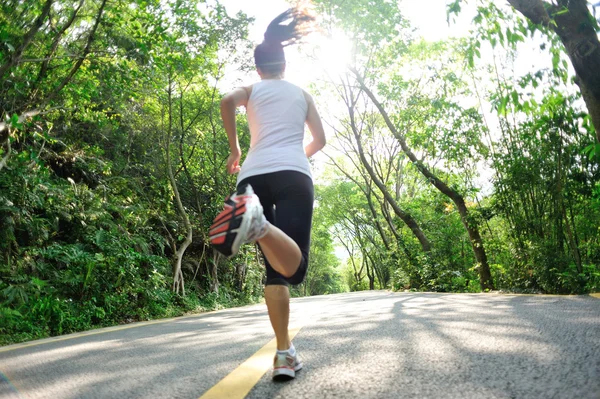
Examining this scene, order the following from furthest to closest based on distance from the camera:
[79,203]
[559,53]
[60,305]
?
[79,203] < [60,305] < [559,53]

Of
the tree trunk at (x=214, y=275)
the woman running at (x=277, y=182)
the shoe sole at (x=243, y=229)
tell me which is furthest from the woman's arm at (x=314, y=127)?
the tree trunk at (x=214, y=275)

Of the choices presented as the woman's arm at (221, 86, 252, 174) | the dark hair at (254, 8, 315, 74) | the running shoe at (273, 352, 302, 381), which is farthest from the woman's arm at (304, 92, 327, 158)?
the running shoe at (273, 352, 302, 381)

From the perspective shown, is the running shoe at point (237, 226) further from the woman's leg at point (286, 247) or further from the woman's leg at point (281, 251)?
the woman's leg at point (286, 247)

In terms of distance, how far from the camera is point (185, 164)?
1717 cm

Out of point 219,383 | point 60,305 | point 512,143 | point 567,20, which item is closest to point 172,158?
point 60,305

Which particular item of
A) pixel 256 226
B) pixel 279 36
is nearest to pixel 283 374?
pixel 256 226

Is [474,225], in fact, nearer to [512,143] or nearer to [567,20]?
[512,143]

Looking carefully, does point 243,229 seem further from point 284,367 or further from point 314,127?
point 314,127

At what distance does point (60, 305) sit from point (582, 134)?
27.9ft

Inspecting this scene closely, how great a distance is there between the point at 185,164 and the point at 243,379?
49.1ft

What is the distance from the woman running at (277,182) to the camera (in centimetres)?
244

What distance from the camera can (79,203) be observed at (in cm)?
1118

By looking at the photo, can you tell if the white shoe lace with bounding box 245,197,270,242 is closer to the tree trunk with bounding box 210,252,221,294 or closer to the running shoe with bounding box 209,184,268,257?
the running shoe with bounding box 209,184,268,257

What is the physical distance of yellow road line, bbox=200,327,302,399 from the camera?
246 cm
